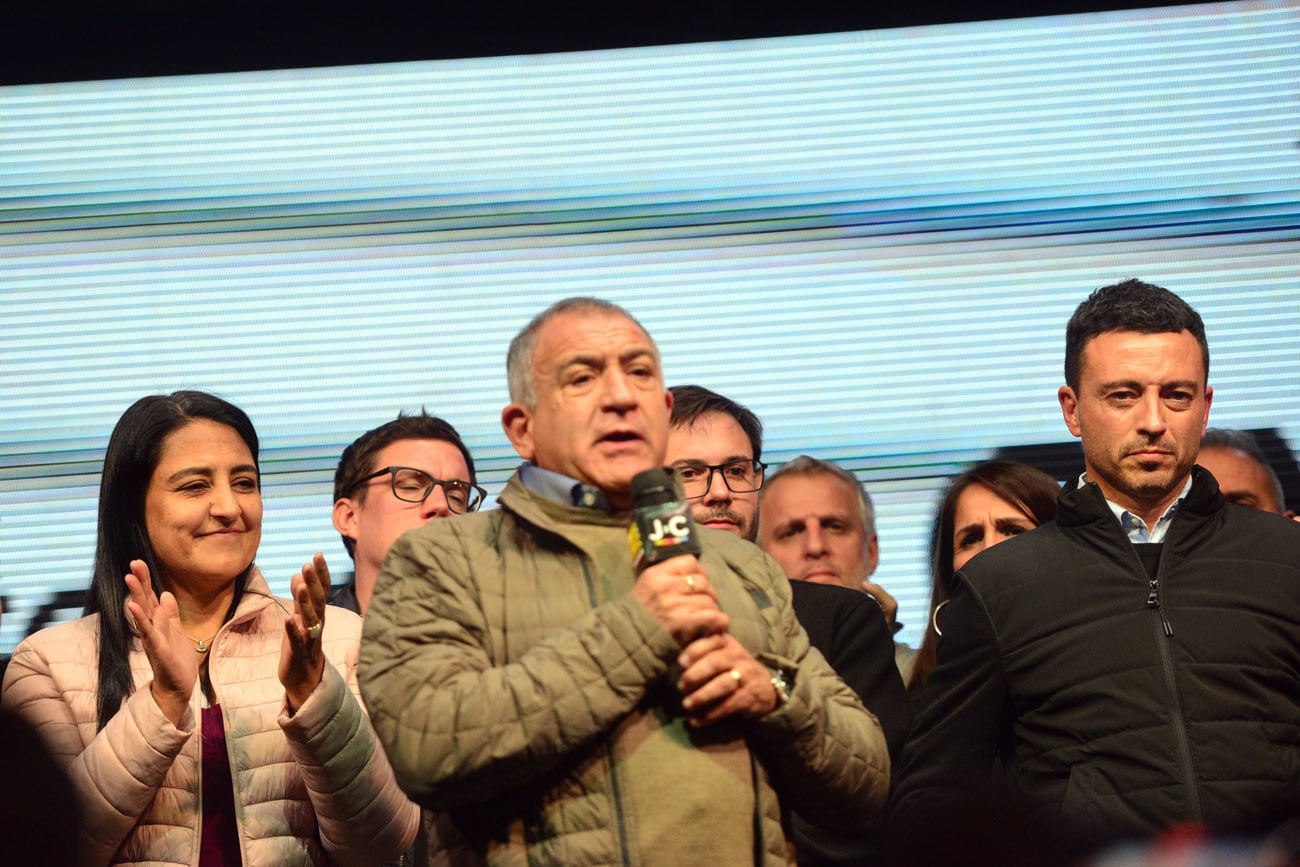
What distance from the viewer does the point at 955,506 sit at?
3.81 m

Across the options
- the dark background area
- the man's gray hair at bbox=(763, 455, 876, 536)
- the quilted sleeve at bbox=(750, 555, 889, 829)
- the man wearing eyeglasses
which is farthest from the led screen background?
the quilted sleeve at bbox=(750, 555, 889, 829)

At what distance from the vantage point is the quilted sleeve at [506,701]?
6.74ft

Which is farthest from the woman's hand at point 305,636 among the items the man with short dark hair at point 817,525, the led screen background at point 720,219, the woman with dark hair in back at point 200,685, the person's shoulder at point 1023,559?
the led screen background at point 720,219

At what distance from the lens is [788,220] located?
188 inches

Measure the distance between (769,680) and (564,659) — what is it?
→ 1.00 feet

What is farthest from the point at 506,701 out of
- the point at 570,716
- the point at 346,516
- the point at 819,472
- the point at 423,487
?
the point at 819,472

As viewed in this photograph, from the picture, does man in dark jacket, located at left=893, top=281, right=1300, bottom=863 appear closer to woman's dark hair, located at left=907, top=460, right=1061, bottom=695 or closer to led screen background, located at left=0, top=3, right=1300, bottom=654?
woman's dark hair, located at left=907, top=460, right=1061, bottom=695

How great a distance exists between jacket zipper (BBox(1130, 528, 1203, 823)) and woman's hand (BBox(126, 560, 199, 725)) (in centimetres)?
176

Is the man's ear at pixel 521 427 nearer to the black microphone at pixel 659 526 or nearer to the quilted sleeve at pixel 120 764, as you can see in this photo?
the black microphone at pixel 659 526

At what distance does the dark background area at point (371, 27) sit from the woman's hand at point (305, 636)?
8.74ft

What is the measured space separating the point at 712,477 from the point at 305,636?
3.75ft

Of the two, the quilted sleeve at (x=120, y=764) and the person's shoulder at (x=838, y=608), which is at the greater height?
the person's shoulder at (x=838, y=608)

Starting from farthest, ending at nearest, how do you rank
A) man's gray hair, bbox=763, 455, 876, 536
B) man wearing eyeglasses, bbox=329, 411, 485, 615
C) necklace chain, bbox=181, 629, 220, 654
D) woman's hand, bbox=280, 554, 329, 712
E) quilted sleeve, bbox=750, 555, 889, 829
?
1. man's gray hair, bbox=763, 455, 876, 536
2. man wearing eyeglasses, bbox=329, 411, 485, 615
3. necklace chain, bbox=181, 629, 220, 654
4. woman's hand, bbox=280, 554, 329, 712
5. quilted sleeve, bbox=750, 555, 889, 829

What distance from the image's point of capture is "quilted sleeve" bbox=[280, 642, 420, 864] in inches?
105
